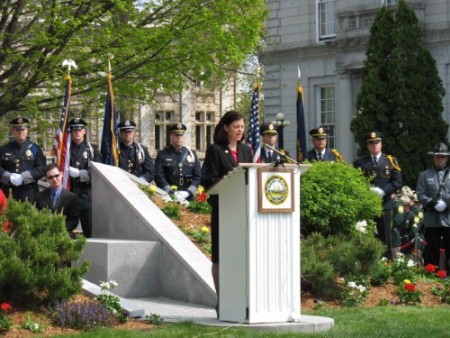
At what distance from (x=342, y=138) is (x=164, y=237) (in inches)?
1099

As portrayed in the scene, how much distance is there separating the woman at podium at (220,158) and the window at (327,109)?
100 ft

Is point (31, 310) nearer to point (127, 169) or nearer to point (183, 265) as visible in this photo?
point (183, 265)

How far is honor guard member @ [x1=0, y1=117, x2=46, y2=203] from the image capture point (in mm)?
16094

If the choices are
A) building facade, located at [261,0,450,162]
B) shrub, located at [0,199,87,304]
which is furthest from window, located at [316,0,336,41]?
shrub, located at [0,199,87,304]

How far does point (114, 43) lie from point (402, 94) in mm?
14638

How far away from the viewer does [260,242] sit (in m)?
10.7

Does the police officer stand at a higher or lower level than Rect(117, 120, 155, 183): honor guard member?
lower

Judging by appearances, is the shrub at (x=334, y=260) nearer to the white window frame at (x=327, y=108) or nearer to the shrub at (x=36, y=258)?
the shrub at (x=36, y=258)

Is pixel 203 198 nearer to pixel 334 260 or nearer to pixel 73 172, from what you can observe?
pixel 73 172

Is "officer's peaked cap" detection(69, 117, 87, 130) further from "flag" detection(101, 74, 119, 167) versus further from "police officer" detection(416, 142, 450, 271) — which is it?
"police officer" detection(416, 142, 450, 271)

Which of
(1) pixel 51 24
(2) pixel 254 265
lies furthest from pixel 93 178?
(1) pixel 51 24

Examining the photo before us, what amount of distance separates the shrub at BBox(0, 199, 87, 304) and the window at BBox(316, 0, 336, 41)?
31.9 meters

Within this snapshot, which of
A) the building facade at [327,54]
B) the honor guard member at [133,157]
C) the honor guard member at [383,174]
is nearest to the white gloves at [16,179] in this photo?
the honor guard member at [133,157]

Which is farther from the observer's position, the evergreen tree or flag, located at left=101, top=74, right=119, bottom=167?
the evergreen tree
